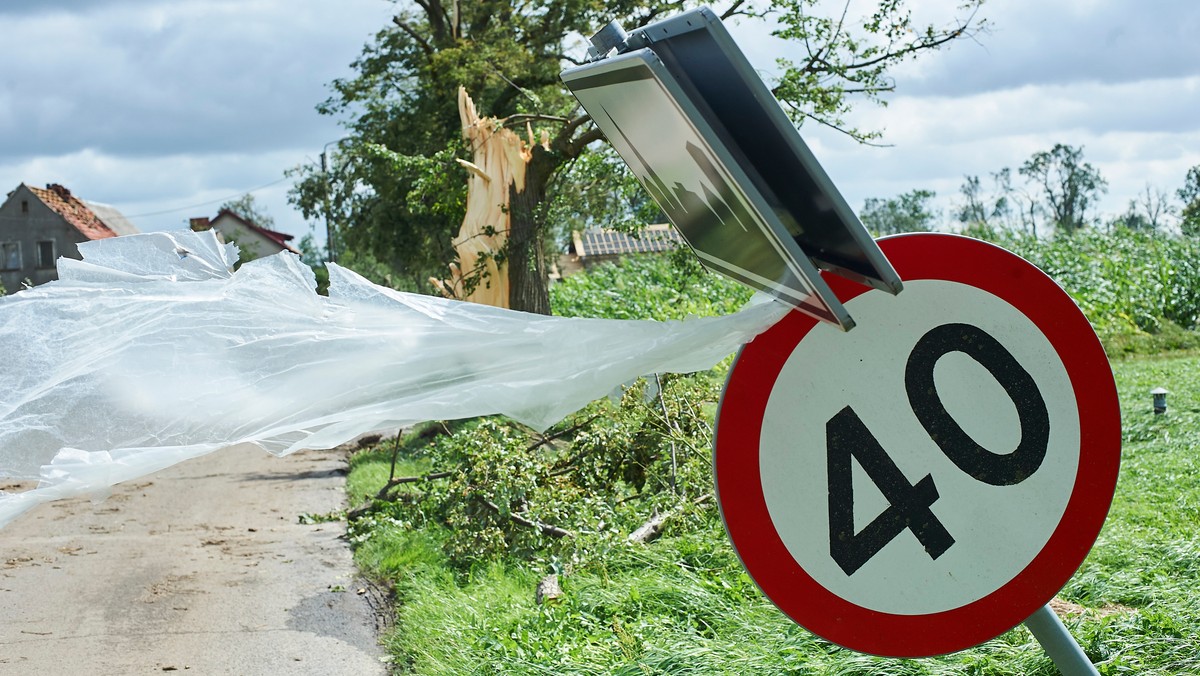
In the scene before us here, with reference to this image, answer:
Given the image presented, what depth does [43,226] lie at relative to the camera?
51.3 metres

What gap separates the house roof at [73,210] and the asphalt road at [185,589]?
4382 cm

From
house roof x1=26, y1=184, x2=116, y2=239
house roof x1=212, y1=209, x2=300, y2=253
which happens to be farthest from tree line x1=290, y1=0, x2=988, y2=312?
house roof x1=212, y1=209, x2=300, y2=253

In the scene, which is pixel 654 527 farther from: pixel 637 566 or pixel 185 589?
pixel 185 589

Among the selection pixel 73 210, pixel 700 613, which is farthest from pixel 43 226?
pixel 700 613

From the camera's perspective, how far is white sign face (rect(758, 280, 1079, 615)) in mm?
2012

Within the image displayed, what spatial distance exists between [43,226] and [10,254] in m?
3.27

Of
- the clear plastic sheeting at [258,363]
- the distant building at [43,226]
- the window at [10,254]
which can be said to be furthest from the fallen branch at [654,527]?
the window at [10,254]

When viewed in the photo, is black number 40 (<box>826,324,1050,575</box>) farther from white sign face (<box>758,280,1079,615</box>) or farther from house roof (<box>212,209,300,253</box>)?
house roof (<box>212,209,300,253</box>)

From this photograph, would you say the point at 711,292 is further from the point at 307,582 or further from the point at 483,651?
the point at 483,651

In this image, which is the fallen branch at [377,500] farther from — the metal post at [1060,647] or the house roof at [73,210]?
the house roof at [73,210]

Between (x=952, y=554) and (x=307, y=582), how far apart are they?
5664 millimetres

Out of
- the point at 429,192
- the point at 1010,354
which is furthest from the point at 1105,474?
the point at 429,192

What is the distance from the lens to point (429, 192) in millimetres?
14258

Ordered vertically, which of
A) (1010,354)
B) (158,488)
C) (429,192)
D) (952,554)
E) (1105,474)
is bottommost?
(158,488)
